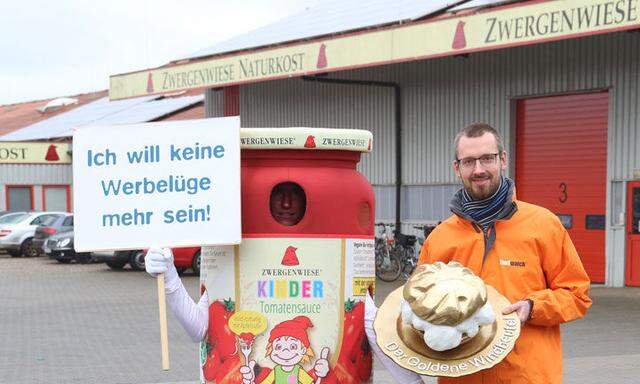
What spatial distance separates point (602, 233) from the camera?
54.6 feet

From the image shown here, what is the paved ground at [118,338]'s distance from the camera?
339 inches

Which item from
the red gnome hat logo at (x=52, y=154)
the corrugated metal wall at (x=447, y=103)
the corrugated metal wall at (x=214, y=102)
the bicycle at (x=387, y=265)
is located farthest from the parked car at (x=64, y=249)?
the red gnome hat logo at (x=52, y=154)

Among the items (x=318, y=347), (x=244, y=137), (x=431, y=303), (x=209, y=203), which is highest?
(x=244, y=137)

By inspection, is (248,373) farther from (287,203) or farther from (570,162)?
(570,162)

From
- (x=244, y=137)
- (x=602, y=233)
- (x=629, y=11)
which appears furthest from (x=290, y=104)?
(x=244, y=137)

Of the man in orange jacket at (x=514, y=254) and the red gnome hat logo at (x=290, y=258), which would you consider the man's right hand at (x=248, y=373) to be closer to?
the red gnome hat logo at (x=290, y=258)

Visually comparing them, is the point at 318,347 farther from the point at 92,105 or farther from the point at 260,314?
the point at 92,105

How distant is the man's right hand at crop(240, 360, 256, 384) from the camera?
436cm

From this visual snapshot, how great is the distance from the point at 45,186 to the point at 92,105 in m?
7.48

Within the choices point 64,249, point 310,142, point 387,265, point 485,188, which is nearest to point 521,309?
point 485,188

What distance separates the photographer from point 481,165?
3607 millimetres

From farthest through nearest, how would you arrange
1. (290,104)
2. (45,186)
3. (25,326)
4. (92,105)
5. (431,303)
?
1. (92,105)
2. (45,186)
3. (290,104)
4. (25,326)
5. (431,303)

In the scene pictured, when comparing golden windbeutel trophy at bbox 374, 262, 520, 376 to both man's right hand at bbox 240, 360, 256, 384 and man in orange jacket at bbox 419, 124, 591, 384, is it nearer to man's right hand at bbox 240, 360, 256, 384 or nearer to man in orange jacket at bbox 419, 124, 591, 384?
man in orange jacket at bbox 419, 124, 591, 384

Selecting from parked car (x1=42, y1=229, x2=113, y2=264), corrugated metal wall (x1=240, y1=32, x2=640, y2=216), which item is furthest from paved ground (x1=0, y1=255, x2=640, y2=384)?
parked car (x1=42, y1=229, x2=113, y2=264)
